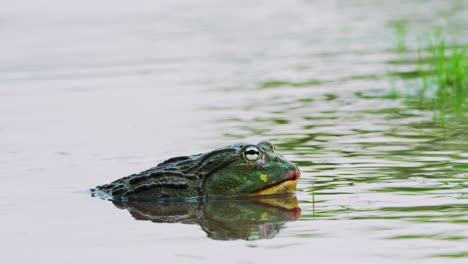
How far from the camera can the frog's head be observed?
321 inches

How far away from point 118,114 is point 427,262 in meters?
8.85

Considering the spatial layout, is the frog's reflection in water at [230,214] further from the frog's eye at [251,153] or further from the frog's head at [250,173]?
the frog's eye at [251,153]

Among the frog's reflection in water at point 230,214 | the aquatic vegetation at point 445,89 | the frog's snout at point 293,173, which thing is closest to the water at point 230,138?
the frog's reflection in water at point 230,214

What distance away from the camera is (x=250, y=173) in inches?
323

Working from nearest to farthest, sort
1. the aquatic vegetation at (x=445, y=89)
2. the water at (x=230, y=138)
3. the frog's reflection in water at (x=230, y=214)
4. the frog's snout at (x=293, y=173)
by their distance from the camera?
the water at (x=230, y=138) < the frog's reflection in water at (x=230, y=214) < the frog's snout at (x=293, y=173) < the aquatic vegetation at (x=445, y=89)

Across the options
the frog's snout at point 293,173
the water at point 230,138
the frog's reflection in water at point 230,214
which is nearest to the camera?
the water at point 230,138

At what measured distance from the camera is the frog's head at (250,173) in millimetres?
8156

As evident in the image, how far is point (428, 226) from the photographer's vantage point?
684cm

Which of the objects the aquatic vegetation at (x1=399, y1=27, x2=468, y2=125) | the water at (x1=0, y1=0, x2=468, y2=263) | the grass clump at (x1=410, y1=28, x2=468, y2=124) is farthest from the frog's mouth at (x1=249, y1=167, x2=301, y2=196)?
the grass clump at (x1=410, y1=28, x2=468, y2=124)

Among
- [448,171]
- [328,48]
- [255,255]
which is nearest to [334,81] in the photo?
[328,48]

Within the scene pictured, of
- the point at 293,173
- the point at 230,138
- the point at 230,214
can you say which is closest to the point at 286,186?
the point at 293,173

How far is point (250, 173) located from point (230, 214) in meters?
0.59

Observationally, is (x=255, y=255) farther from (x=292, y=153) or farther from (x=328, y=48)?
(x=328, y=48)

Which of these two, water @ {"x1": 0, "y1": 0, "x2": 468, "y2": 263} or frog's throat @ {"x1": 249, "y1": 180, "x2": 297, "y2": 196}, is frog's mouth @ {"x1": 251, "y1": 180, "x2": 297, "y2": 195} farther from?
water @ {"x1": 0, "y1": 0, "x2": 468, "y2": 263}
